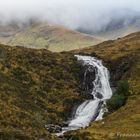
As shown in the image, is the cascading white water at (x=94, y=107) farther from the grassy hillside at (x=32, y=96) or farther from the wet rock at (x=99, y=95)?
the grassy hillside at (x=32, y=96)

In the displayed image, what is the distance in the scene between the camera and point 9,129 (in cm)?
12238

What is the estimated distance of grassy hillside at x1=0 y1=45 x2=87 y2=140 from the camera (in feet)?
438

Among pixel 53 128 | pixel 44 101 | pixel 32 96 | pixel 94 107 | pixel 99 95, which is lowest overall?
pixel 53 128

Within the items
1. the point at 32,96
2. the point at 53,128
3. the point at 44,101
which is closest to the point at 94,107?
the point at 44,101

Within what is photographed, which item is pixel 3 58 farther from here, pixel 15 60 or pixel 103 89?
pixel 103 89

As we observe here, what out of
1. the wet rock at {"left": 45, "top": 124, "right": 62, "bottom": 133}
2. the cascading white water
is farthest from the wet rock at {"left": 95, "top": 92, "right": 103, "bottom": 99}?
the wet rock at {"left": 45, "top": 124, "right": 62, "bottom": 133}

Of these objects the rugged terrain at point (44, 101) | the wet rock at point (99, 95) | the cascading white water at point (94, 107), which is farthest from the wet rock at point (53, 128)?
the wet rock at point (99, 95)

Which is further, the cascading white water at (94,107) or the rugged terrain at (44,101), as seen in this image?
the cascading white water at (94,107)

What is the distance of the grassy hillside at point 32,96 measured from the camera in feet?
438

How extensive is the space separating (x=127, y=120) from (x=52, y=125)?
100 ft

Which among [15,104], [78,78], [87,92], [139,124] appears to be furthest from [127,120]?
[78,78]

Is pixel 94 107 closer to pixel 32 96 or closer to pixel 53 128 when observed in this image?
pixel 32 96

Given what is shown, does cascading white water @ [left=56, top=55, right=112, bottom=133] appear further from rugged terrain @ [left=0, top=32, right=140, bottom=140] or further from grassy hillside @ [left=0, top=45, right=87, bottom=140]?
grassy hillside @ [left=0, top=45, right=87, bottom=140]

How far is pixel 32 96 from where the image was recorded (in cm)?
17000
